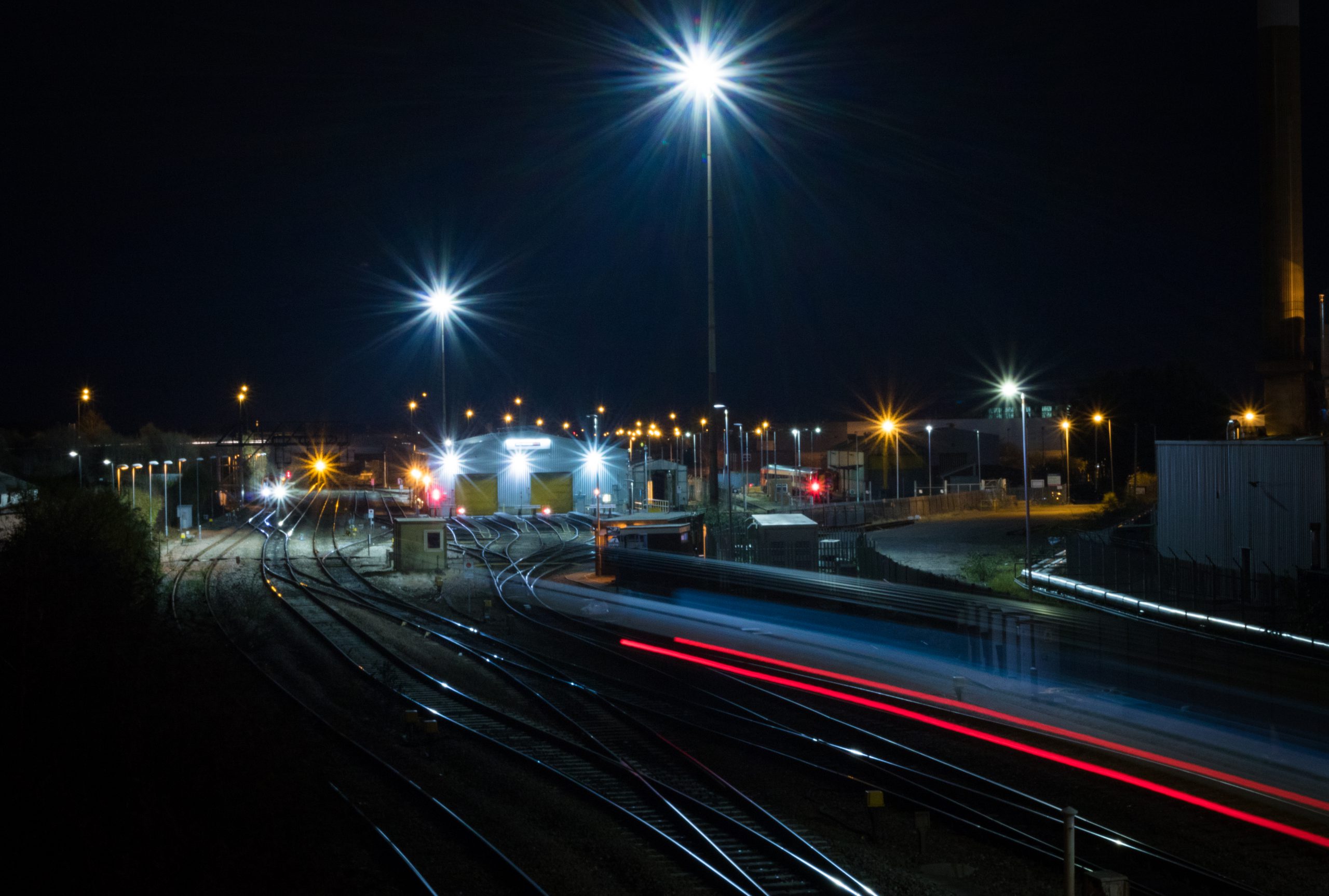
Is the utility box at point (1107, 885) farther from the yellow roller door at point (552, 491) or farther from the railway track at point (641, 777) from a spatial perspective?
the yellow roller door at point (552, 491)

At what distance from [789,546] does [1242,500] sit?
33.2 ft

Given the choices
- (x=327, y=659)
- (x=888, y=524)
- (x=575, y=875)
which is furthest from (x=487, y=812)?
(x=888, y=524)

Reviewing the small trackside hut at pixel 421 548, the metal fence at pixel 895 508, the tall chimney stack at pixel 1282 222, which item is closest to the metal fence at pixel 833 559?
the small trackside hut at pixel 421 548

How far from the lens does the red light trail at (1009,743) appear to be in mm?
7465

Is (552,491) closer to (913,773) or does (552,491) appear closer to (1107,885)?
(913,773)

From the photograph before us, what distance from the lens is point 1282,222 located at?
89.9ft

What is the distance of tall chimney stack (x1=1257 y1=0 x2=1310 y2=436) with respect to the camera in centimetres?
2698

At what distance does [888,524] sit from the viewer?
35719 millimetres

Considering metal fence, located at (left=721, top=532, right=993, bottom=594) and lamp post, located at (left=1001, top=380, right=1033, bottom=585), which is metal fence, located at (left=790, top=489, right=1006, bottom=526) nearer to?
lamp post, located at (left=1001, top=380, right=1033, bottom=585)

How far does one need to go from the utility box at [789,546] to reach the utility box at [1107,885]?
14.5 meters

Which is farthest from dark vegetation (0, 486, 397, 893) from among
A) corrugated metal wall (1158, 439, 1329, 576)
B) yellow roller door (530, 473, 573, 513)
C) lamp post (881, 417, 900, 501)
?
lamp post (881, 417, 900, 501)

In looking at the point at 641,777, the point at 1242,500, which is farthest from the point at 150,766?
the point at 1242,500

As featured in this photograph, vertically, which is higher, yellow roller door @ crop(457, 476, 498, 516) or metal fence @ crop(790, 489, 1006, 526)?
yellow roller door @ crop(457, 476, 498, 516)

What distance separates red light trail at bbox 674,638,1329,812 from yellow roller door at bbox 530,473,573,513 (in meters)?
27.9
